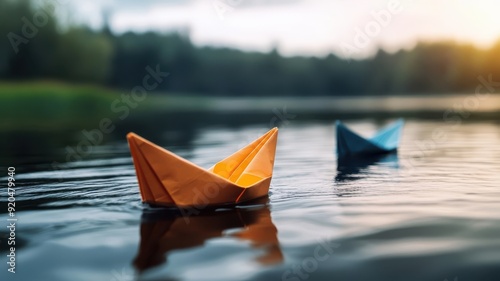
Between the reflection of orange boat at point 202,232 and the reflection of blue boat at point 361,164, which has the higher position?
the reflection of orange boat at point 202,232

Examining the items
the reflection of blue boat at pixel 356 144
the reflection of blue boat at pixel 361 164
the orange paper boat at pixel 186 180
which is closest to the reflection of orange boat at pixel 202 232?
the orange paper boat at pixel 186 180

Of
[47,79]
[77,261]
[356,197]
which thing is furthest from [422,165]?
[47,79]

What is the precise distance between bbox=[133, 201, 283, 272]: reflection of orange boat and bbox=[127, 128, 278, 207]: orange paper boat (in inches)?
10.4

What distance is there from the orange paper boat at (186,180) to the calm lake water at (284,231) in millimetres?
227

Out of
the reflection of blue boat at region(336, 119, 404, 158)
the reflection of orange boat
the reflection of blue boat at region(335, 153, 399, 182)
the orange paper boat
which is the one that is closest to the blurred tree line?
the reflection of blue boat at region(336, 119, 404, 158)

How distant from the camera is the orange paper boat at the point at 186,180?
314 inches

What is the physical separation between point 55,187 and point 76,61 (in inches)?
3070

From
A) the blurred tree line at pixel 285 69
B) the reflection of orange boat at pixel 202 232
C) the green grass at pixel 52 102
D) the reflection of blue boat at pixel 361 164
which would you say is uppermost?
the blurred tree line at pixel 285 69

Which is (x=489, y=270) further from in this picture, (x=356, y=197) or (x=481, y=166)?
(x=481, y=166)

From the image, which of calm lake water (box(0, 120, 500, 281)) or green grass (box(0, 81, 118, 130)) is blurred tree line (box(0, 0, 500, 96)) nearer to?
green grass (box(0, 81, 118, 130))

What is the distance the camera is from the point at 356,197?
31.3 feet

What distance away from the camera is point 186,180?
8.23 m

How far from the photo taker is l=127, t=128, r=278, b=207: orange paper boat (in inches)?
314

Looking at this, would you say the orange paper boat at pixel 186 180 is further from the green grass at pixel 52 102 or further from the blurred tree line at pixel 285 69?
the blurred tree line at pixel 285 69
